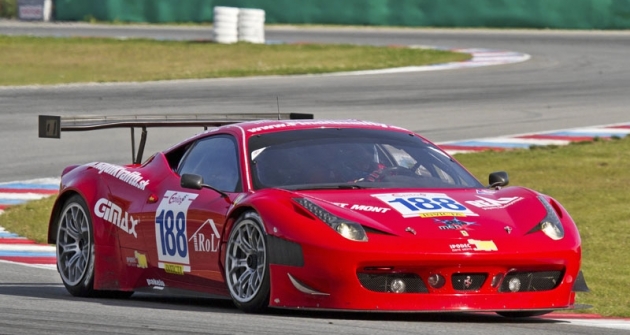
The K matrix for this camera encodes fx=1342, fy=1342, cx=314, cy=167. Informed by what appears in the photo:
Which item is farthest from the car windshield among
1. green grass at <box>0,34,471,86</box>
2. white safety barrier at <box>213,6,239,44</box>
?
white safety barrier at <box>213,6,239,44</box>

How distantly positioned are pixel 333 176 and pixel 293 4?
33.0m

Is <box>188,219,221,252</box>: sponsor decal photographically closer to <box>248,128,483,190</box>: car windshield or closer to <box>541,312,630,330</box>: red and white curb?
<box>248,128,483,190</box>: car windshield

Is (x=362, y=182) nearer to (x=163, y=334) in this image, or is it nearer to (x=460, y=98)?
(x=163, y=334)

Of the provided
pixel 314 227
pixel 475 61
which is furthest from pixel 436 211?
pixel 475 61

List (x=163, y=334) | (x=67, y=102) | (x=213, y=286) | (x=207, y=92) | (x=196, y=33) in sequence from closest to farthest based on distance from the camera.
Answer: (x=163, y=334) → (x=213, y=286) → (x=67, y=102) → (x=207, y=92) → (x=196, y=33)

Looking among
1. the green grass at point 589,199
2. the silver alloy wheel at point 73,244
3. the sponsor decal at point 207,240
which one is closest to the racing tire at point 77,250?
the silver alloy wheel at point 73,244

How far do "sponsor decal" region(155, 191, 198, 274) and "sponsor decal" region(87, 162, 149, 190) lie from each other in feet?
1.17

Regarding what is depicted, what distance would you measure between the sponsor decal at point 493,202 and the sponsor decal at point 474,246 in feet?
1.48

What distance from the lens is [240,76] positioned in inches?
1025

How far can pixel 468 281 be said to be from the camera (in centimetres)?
659

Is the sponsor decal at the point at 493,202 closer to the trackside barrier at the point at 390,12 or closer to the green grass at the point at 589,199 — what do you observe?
the green grass at the point at 589,199

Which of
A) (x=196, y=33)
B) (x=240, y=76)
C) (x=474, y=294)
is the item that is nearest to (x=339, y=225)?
(x=474, y=294)

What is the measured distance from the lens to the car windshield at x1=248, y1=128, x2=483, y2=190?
739 centimetres

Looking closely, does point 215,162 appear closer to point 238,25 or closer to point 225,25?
point 225,25
